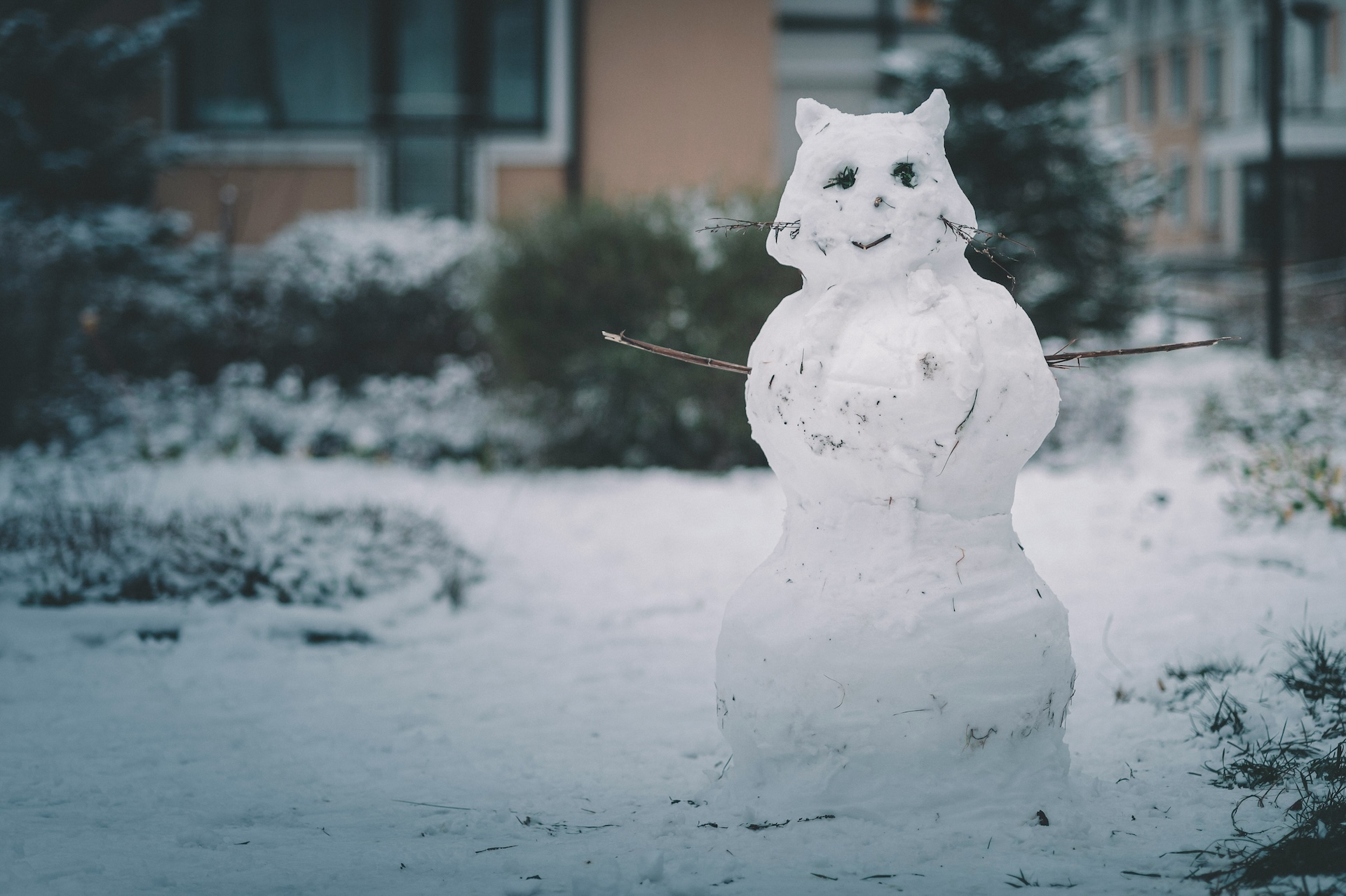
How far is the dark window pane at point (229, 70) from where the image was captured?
38.9 feet

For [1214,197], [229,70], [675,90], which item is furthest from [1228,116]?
[229,70]

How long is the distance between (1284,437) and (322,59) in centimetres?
1009

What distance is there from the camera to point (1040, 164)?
9.45 metres

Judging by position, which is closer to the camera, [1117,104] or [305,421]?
[305,421]

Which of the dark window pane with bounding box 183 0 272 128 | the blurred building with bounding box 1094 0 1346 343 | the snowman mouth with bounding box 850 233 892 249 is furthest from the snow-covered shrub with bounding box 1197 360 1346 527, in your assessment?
the dark window pane with bounding box 183 0 272 128

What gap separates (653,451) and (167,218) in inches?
196

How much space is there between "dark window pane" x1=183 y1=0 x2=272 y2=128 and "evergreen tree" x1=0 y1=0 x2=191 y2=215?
1.99 m

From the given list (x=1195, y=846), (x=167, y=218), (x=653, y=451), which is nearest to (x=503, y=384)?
(x=653, y=451)

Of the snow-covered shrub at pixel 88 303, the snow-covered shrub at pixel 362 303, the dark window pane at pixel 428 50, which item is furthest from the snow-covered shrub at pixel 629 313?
the dark window pane at pixel 428 50

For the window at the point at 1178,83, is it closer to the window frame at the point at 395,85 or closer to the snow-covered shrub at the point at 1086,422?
the window frame at the point at 395,85

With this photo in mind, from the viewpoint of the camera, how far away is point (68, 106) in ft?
30.9

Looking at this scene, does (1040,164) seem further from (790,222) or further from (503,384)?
(790,222)

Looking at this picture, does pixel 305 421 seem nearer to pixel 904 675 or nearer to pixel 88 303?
pixel 88 303

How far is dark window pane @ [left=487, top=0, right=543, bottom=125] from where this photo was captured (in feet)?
39.7
